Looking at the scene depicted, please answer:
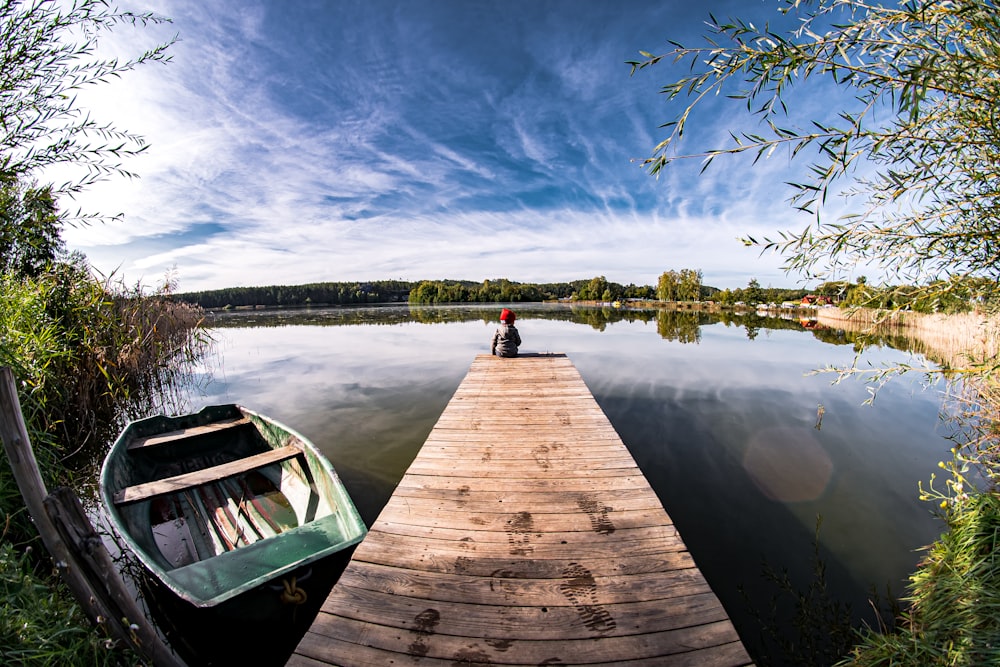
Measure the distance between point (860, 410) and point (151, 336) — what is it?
62.1ft

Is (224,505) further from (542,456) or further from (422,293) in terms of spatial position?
(422,293)

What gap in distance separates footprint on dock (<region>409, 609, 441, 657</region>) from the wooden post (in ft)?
4.79

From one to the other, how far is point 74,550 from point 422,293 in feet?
319

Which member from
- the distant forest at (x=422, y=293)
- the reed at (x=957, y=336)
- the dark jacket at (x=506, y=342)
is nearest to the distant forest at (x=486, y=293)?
the distant forest at (x=422, y=293)

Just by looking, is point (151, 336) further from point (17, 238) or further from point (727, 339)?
point (727, 339)

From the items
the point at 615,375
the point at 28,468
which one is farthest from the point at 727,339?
the point at 28,468

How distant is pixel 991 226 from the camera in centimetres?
271

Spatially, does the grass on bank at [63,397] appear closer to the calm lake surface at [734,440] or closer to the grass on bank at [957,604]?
the calm lake surface at [734,440]

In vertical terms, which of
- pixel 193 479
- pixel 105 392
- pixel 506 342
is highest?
pixel 506 342

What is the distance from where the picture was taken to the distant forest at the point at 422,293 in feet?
269

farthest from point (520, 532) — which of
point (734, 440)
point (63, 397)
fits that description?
point (63, 397)

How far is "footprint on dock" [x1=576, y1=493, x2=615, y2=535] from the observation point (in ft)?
9.96

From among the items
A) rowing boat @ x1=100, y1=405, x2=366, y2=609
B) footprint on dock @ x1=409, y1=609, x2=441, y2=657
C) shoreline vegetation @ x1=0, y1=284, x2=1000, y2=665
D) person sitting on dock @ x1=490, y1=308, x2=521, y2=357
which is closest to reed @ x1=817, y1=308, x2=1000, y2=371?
shoreline vegetation @ x1=0, y1=284, x2=1000, y2=665

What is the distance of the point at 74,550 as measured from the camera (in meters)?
1.96
